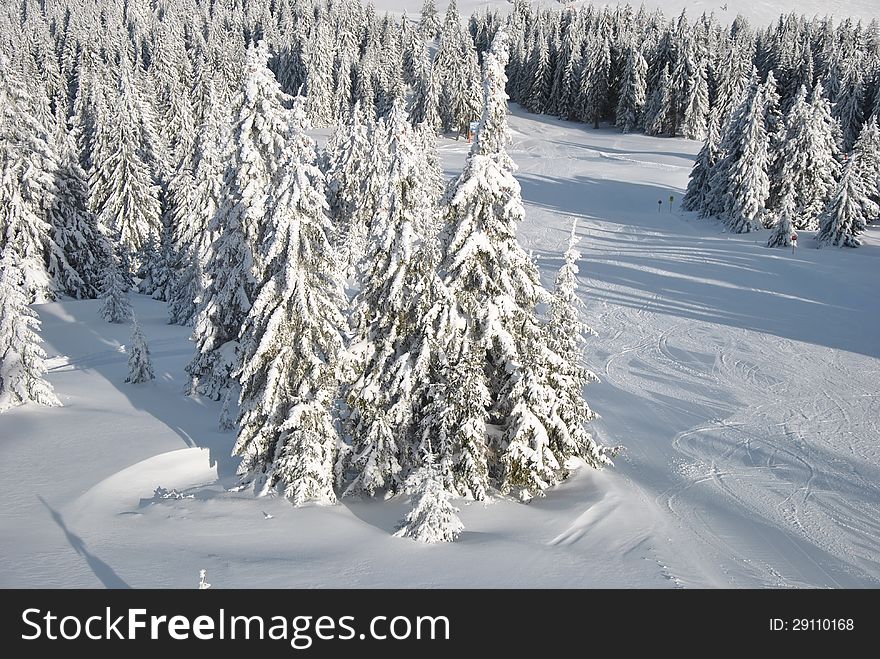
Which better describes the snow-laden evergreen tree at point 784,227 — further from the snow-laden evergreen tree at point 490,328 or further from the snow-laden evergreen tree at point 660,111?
the snow-laden evergreen tree at point 660,111

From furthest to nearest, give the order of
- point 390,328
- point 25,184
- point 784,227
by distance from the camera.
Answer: point 784,227, point 25,184, point 390,328

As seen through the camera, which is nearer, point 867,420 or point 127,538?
point 127,538

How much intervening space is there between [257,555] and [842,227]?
148 feet

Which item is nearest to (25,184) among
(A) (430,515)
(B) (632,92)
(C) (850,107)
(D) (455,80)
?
(A) (430,515)

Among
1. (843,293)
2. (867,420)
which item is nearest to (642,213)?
(843,293)

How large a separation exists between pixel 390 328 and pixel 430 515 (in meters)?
5.31

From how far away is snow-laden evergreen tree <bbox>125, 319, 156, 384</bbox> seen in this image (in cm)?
2448

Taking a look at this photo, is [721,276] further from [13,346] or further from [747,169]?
[13,346]

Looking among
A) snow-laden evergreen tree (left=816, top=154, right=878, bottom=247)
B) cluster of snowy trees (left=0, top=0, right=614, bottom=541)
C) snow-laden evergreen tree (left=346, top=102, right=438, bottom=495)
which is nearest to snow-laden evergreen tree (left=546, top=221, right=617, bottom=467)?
cluster of snowy trees (left=0, top=0, right=614, bottom=541)

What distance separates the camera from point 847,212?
42.3 m

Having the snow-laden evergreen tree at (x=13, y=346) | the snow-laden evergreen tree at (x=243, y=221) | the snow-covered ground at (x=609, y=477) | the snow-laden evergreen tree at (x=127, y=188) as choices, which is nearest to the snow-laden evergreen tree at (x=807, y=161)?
the snow-covered ground at (x=609, y=477)
